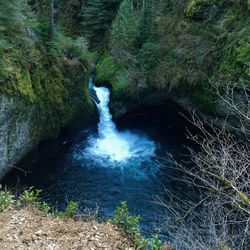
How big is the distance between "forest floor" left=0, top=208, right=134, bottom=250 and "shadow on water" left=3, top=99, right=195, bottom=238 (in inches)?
257

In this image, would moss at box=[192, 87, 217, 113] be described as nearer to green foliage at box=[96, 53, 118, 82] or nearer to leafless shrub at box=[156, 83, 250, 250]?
green foliage at box=[96, 53, 118, 82]

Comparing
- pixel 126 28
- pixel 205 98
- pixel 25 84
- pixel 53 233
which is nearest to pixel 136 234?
pixel 53 233

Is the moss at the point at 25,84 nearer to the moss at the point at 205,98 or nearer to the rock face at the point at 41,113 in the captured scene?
the rock face at the point at 41,113

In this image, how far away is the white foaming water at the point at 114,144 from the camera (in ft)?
71.8

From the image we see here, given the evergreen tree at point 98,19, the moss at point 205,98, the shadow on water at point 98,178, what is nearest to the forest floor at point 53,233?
the shadow on water at point 98,178

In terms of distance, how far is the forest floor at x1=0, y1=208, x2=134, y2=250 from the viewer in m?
8.29

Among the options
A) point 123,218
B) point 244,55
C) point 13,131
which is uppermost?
point 244,55

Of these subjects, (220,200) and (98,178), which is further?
(98,178)

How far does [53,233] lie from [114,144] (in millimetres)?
14908

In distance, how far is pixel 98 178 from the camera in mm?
19484

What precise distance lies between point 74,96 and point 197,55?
28.0ft

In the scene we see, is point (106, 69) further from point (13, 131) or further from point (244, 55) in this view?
point (13, 131)

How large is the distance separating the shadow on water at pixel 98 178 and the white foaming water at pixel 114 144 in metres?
0.45

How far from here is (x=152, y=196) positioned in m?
17.6
